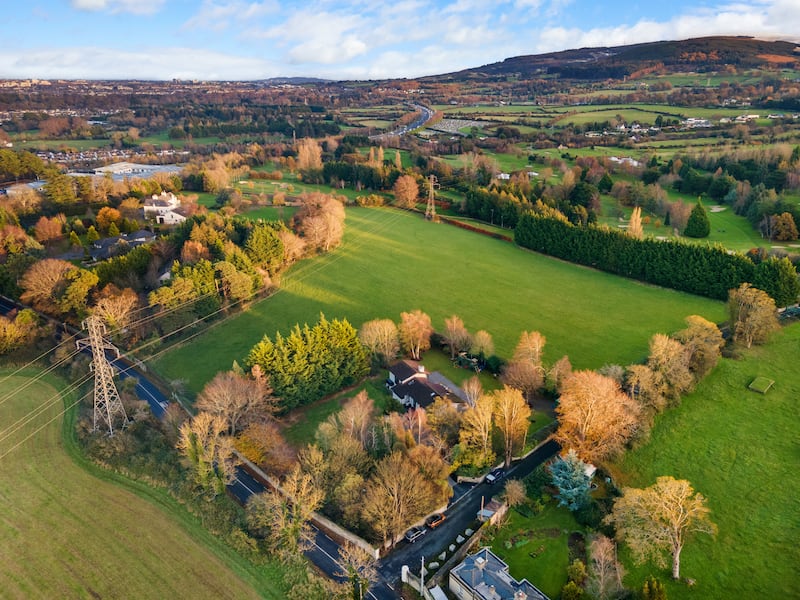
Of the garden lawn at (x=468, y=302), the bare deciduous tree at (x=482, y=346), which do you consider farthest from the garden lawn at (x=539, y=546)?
the garden lawn at (x=468, y=302)

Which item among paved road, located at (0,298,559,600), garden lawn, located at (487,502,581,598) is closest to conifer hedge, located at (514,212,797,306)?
paved road, located at (0,298,559,600)

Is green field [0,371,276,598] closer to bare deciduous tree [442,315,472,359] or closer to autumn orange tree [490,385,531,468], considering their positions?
autumn orange tree [490,385,531,468]

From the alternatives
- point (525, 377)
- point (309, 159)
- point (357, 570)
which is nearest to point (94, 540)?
point (357, 570)

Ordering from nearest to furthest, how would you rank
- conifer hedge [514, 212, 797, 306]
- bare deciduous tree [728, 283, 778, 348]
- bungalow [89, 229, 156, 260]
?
bare deciduous tree [728, 283, 778, 348] → conifer hedge [514, 212, 797, 306] → bungalow [89, 229, 156, 260]

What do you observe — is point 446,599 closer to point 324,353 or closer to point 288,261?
point 324,353

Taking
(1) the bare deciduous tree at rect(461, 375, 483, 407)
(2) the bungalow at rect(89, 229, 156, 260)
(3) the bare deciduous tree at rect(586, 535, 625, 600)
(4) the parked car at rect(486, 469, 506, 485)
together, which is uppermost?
(2) the bungalow at rect(89, 229, 156, 260)

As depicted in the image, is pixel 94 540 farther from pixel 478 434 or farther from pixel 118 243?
pixel 118 243

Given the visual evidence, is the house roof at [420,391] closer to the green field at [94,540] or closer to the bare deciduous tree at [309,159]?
the green field at [94,540]
